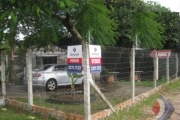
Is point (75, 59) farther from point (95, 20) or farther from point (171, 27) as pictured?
point (171, 27)

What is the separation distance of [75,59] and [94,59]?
0.41m

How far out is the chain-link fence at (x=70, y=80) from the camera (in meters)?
6.27

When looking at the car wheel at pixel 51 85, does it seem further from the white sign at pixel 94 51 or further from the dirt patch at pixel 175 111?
the white sign at pixel 94 51

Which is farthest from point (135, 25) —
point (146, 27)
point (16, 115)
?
point (16, 115)

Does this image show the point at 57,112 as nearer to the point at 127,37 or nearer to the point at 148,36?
the point at 148,36

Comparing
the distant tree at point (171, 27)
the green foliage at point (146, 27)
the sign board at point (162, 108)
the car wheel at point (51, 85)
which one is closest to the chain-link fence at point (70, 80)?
the car wheel at point (51, 85)

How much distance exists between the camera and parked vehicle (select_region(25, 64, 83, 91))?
7495 mm

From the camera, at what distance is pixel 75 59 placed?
548 cm

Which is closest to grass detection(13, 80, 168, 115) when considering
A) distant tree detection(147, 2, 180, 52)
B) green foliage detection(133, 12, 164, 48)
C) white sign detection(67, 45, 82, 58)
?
white sign detection(67, 45, 82, 58)

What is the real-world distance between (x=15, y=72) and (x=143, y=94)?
425 cm

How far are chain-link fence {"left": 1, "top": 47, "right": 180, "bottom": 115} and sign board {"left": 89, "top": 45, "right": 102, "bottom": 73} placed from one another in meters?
0.52

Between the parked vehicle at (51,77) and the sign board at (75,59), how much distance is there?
3.10 feet

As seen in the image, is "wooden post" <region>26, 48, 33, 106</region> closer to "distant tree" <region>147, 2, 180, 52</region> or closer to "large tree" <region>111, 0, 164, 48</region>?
"large tree" <region>111, 0, 164, 48</region>

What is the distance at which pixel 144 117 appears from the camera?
6.49 m
